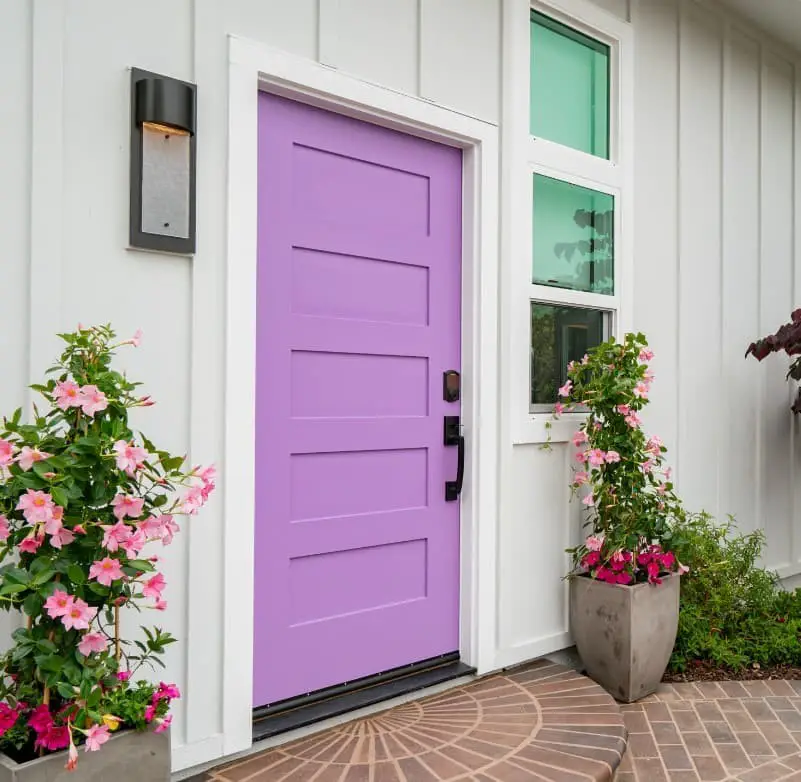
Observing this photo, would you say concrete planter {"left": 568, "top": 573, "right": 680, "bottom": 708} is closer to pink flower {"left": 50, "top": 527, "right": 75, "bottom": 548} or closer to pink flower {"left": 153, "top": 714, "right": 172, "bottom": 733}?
pink flower {"left": 153, "top": 714, "right": 172, "bottom": 733}

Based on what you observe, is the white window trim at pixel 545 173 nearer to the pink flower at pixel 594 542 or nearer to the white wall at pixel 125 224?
the pink flower at pixel 594 542

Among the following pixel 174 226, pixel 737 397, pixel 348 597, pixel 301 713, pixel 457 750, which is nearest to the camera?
pixel 174 226

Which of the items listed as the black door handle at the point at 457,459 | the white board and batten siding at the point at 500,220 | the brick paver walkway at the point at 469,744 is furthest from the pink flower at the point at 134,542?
the black door handle at the point at 457,459

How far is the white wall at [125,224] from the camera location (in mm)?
1908

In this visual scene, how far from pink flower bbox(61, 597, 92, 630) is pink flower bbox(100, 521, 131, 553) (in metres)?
0.12

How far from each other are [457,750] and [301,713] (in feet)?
1.72

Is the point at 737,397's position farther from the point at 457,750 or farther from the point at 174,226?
the point at 174,226

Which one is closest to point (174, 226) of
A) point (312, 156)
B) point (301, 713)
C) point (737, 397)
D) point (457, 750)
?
point (312, 156)

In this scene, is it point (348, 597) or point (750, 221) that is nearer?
point (348, 597)

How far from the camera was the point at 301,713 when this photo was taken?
2.46 metres

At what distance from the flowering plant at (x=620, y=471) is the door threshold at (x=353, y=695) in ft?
2.42

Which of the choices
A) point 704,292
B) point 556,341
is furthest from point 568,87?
point 704,292

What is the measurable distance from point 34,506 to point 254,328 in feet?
3.18

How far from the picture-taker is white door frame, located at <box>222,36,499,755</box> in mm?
2252
